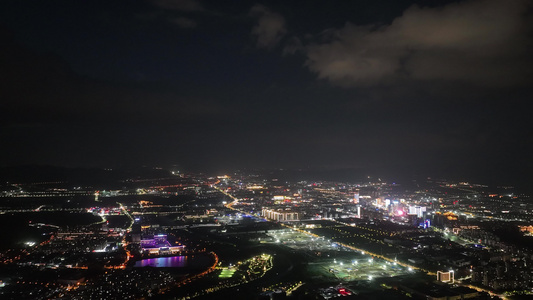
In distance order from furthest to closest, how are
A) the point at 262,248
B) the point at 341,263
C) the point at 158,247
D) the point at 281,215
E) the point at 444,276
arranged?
the point at 281,215
the point at 262,248
the point at 158,247
the point at 341,263
the point at 444,276

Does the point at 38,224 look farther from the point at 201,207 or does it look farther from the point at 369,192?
the point at 369,192

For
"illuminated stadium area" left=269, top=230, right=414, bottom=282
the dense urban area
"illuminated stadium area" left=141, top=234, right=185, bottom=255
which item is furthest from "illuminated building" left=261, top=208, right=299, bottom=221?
"illuminated stadium area" left=141, top=234, right=185, bottom=255

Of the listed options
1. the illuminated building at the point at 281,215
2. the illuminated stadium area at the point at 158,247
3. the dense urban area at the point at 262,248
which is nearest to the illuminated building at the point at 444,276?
the dense urban area at the point at 262,248

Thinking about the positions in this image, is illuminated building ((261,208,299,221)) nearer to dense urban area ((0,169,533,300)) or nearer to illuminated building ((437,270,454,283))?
dense urban area ((0,169,533,300))

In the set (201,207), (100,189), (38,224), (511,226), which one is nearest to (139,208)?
(201,207)

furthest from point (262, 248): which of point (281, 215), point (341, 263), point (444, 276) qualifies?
point (281, 215)

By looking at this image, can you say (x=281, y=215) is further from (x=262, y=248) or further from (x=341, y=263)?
(x=341, y=263)

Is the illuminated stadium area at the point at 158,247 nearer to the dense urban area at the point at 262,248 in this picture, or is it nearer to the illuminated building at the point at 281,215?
the dense urban area at the point at 262,248
